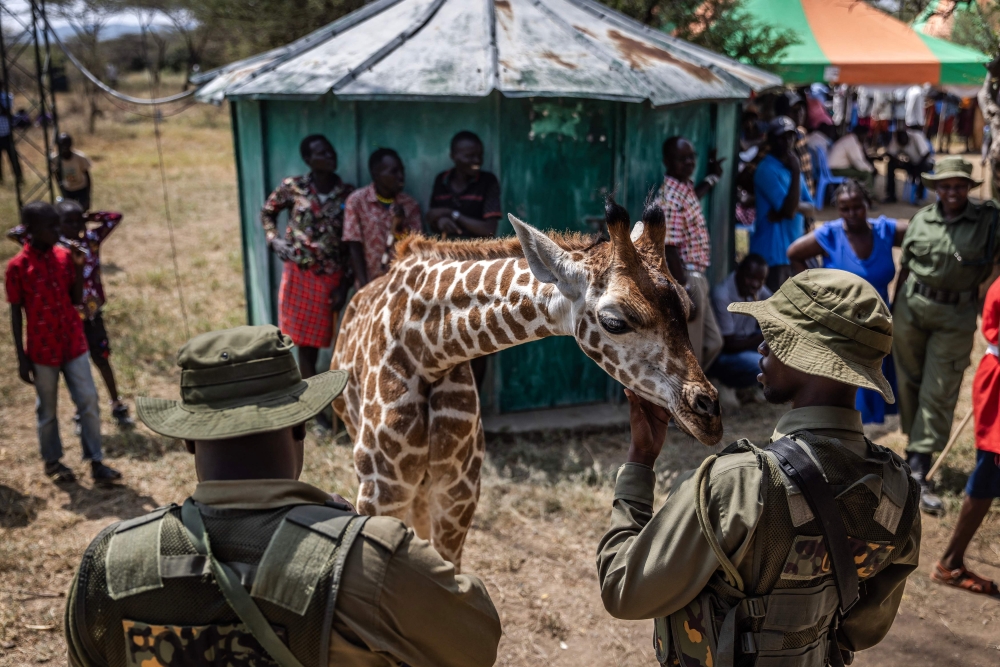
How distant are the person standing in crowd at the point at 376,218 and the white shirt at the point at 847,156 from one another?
37.9 feet

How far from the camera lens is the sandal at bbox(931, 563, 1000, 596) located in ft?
16.6

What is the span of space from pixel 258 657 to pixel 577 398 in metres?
6.02

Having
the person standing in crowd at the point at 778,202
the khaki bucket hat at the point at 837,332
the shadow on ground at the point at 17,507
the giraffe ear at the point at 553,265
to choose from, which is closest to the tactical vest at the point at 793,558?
the khaki bucket hat at the point at 837,332

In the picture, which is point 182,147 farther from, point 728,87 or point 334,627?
point 334,627

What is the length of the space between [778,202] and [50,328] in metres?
6.39

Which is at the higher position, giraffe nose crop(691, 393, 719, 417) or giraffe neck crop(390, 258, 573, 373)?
giraffe neck crop(390, 258, 573, 373)

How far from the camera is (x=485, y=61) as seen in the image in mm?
6824

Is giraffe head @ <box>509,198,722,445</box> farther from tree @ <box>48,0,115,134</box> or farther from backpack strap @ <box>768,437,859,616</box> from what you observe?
tree @ <box>48,0,115,134</box>

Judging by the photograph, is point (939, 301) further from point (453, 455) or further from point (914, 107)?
point (914, 107)

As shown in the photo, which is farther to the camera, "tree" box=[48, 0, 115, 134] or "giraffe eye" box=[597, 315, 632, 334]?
"tree" box=[48, 0, 115, 134]

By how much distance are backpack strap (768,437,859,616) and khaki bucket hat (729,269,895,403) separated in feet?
0.82

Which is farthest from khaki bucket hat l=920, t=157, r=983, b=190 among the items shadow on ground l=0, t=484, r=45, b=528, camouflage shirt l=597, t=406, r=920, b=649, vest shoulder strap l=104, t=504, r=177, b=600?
shadow on ground l=0, t=484, r=45, b=528

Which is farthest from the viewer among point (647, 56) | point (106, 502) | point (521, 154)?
point (647, 56)

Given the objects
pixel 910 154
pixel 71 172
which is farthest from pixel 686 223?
pixel 910 154
